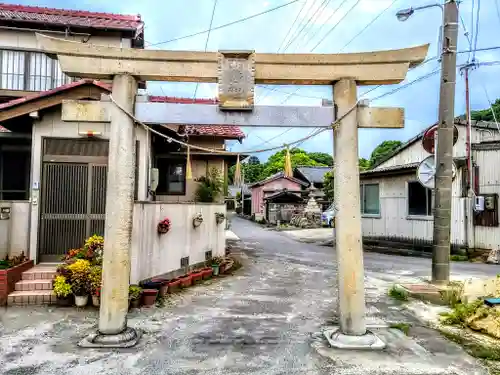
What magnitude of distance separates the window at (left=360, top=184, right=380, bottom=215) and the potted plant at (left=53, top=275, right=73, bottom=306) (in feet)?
45.8

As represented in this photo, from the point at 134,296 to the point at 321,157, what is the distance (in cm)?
5644

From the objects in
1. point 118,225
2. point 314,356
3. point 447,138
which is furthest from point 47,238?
point 447,138

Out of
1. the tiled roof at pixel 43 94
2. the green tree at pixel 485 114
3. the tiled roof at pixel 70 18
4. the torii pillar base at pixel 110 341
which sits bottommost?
the torii pillar base at pixel 110 341

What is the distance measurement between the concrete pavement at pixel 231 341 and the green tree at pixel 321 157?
53.0m

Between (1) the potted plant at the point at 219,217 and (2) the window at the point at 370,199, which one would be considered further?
(2) the window at the point at 370,199

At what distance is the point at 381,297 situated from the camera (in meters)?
7.85

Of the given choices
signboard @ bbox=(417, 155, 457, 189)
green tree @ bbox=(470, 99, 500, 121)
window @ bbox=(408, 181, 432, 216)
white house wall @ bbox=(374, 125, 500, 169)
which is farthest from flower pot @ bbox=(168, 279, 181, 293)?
green tree @ bbox=(470, 99, 500, 121)

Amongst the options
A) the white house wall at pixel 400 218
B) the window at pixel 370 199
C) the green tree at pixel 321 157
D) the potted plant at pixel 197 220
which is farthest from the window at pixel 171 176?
the green tree at pixel 321 157

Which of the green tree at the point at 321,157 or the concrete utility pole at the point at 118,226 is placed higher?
the green tree at the point at 321,157

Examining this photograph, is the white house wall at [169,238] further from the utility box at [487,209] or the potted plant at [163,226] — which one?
the utility box at [487,209]

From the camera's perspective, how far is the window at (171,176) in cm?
1190

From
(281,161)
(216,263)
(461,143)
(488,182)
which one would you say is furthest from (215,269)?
(281,161)

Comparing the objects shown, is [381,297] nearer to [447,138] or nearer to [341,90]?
[447,138]

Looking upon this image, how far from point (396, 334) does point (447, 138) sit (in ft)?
15.5
